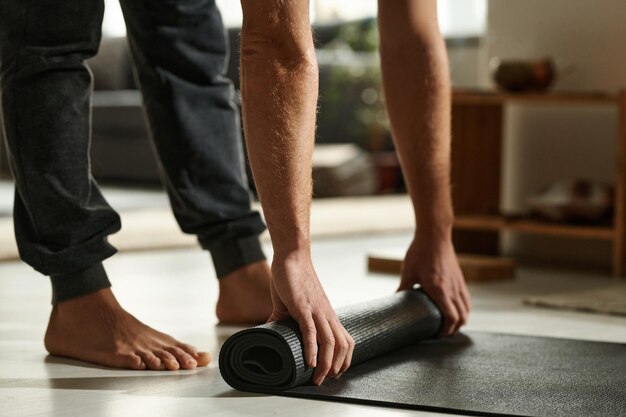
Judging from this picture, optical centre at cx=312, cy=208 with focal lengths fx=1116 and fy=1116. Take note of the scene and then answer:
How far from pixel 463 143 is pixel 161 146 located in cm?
139

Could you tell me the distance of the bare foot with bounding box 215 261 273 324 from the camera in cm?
189

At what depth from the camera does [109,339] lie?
1594 millimetres

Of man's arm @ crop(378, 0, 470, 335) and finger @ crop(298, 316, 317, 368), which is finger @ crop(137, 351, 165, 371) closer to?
finger @ crop(298, 316, 317, 368)

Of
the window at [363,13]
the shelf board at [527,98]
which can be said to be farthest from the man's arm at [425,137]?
the window at [363,13]

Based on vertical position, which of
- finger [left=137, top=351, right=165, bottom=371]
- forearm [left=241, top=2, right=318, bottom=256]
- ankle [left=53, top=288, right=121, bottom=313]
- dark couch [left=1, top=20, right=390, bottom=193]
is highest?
forearm [left=241, top=2, right=318, bottom=256]

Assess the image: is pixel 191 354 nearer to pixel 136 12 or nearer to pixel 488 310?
Result: pixel 136 12

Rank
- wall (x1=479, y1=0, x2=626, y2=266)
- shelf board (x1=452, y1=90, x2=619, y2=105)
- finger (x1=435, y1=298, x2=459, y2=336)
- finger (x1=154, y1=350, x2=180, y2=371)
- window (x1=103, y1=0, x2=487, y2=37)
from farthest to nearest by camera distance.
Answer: window (x1=103, y1=0, x2=487, y2=37) < wall (x1=479, y1=0, x2=626, y2=266) < shelf board (x1=452, y1=90, x2=619, y2=105) < finger (x1=435, y1=298, x2=459, y2=336) < finger (x1=154, y1=350, x2=180, y2=371)

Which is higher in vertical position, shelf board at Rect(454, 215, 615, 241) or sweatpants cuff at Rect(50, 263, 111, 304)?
sweatpants cuff at Rect(50, 263, 111, 304)

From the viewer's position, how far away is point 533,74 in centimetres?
293

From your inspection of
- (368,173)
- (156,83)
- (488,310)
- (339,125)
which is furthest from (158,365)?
(339,125)

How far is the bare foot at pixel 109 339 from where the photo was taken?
5.09ft

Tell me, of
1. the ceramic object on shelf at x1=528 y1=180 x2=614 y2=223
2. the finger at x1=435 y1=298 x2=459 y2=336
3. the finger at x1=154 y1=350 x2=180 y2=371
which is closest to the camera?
the finger at x1=154 y1=350 x2=180 y2=371

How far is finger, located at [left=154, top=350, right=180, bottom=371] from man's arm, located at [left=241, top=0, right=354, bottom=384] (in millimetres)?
194

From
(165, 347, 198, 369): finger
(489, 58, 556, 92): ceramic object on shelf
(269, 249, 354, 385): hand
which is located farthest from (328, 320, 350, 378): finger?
(489, 58, 556, 92): ceramic object on shelf
